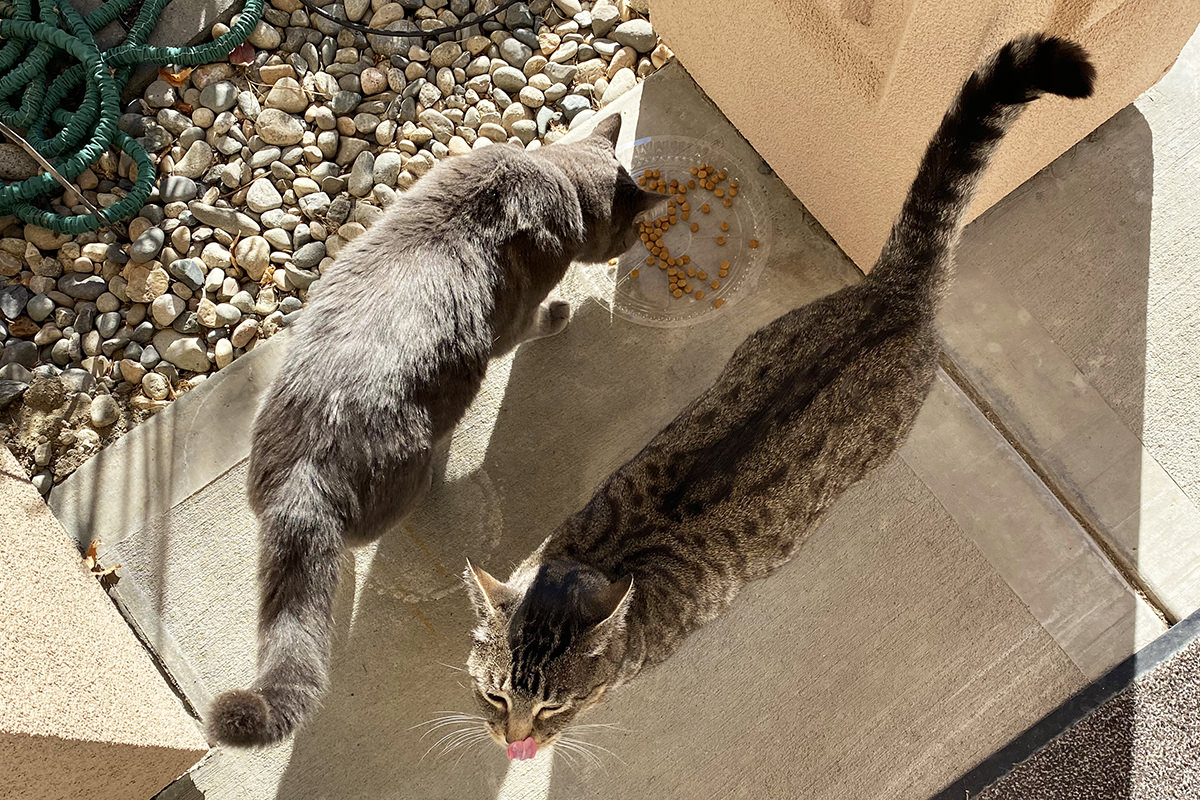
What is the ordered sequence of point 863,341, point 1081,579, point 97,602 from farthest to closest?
point 1081,579 < point 97,602 < point 863,341

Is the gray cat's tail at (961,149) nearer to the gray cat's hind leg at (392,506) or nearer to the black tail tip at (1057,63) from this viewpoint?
the black tail tip at (1057,63)

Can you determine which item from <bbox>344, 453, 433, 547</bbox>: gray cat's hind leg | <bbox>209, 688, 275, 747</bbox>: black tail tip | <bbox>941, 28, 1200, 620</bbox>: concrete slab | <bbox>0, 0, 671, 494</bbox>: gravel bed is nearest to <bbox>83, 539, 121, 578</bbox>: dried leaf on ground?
<bbox>0, 0, 671, 494</bbox>: gravel bed

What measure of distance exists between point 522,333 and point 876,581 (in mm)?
1484

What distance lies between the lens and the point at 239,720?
6.50ft

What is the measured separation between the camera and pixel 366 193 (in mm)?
3572

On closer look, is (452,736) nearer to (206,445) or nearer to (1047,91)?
(206,445)

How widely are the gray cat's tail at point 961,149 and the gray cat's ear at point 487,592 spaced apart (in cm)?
131

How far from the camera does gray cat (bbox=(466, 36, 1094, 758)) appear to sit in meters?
2.38

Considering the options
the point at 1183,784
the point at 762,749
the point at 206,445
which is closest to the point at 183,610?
the point at 206,445

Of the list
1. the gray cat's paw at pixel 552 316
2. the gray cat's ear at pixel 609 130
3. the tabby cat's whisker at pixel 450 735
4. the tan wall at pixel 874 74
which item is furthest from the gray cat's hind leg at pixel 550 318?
the tabby cat's whisker at pixel 450 735

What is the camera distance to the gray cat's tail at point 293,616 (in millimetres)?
2104

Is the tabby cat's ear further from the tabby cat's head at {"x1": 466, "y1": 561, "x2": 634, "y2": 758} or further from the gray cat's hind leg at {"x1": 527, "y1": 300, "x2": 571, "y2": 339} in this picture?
the gray cat's hind leg at {"x1": 527, "y1": 300, "x2": 571, "y2": 339}

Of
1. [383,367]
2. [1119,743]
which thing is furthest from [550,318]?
[1119,743]

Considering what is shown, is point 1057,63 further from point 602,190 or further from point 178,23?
point 178,23
